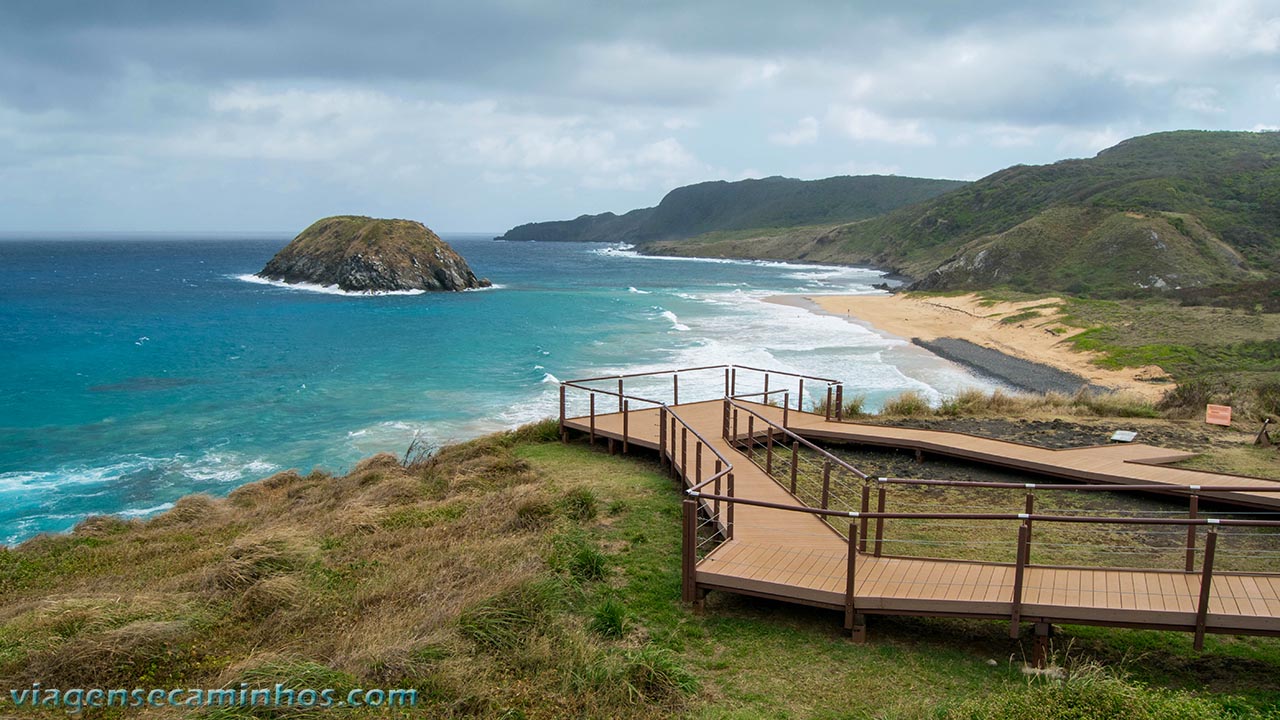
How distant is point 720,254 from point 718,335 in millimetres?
125864

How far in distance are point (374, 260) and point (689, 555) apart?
244 ft

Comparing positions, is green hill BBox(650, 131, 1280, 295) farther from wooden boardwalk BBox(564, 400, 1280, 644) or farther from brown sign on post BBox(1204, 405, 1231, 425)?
wooden boardwalk BBox(564, 400, 1280, 644)

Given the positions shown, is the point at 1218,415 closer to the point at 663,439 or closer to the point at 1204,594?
the point at 1204,594

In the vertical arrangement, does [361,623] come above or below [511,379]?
above

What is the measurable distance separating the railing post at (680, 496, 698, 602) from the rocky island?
72.1 m

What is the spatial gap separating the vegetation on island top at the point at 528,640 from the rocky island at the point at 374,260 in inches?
2699

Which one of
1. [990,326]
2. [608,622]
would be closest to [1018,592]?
[608,622]

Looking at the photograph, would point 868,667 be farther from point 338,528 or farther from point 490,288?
point 490,288

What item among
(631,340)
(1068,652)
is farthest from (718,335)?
(1068,652)

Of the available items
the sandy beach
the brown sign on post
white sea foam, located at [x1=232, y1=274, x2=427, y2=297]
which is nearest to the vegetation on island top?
the brown sign on post

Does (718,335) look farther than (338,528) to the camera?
Yes

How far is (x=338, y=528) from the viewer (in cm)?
1030

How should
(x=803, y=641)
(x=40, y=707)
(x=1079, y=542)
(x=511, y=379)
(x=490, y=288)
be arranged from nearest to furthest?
(x=40, y=707) → (x=803, y=641) → (x=1079, y=542) → (x=511, y=379) → (x=490, y=288)

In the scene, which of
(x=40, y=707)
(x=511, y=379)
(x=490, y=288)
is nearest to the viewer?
(x=40, y=707)
